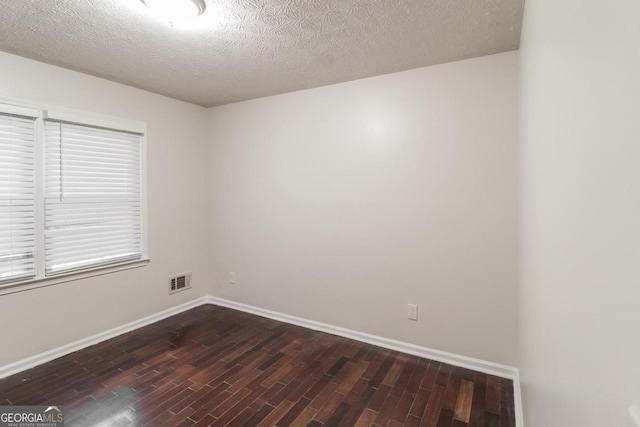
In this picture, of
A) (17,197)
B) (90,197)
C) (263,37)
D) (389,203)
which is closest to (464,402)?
(389,203)

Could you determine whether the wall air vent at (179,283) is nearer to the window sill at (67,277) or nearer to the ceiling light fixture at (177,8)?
the window sill at (67,277)

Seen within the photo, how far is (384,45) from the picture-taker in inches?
88.7

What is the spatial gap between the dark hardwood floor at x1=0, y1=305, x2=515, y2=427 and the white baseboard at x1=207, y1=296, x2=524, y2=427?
0.06 m

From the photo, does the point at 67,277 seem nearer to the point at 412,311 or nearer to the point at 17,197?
the point at 17,197

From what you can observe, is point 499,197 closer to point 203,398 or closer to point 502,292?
point 502,292

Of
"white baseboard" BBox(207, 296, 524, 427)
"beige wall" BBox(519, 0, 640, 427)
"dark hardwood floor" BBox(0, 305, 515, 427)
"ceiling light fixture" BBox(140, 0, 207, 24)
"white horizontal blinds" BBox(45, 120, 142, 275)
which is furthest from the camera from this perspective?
"white horizontal blinds" BBox(45, 120, 142, 275)

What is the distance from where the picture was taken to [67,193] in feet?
9.00

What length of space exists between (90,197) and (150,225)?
63 cm

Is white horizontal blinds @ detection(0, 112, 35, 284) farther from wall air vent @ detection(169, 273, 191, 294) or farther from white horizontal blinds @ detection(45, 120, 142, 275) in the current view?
wall air vent @ detection(169, 273, 191, 294)

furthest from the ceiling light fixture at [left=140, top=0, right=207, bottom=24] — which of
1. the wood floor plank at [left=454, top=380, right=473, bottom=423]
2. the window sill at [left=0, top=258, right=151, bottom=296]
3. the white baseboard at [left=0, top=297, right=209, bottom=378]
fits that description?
the wood floor plank at [left=454, top=380, right=473, bottom=423]

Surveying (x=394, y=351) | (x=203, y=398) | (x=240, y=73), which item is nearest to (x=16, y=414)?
(x=203, y=398)

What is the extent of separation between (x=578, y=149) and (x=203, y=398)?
8.11 ft

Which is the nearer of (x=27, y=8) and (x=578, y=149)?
(x=578, y=149)

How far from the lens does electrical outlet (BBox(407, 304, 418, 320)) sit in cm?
274
